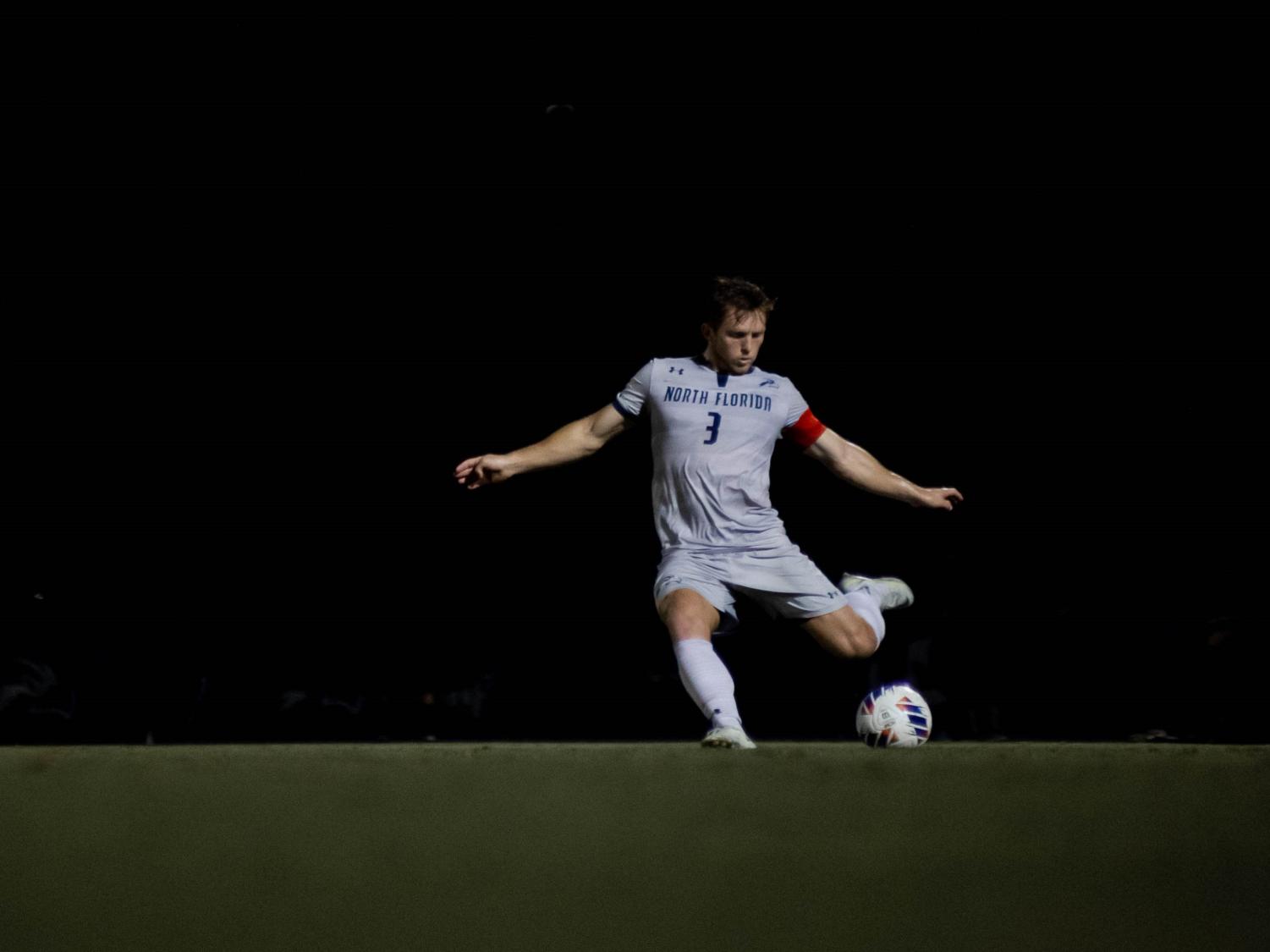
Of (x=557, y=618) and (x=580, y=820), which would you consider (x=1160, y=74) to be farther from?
(x=580, y=820)

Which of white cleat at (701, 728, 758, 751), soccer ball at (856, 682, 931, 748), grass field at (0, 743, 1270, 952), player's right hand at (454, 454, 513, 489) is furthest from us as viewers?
player's right hand at (454, 454, 513, 489)

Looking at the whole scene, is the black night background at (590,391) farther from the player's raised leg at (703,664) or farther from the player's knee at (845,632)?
the player's raised leg at (703,664)

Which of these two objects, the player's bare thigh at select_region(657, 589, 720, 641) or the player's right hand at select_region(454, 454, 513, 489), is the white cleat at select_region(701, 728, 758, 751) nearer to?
the player's bare thigh at select_region(657, 589, 720, 641)

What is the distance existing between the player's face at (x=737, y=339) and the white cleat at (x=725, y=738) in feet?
3.94

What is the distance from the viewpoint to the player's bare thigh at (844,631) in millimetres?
4340

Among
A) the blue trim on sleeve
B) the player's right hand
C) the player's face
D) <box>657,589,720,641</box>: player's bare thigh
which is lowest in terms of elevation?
<box>657,589,720,641</box>: player's bare thigh

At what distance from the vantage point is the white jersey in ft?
13.8

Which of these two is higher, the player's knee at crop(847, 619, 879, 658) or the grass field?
the player's knee at crop(847, 619, 879, 658)

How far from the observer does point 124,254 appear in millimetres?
5844

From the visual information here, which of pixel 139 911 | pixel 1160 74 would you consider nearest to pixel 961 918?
pixel 139 911

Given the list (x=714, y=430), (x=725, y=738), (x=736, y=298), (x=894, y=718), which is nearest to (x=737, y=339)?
(x=736, y=298)

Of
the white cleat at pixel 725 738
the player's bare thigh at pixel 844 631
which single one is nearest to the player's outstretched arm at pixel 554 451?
the player's bare thigh at pixel 844 631

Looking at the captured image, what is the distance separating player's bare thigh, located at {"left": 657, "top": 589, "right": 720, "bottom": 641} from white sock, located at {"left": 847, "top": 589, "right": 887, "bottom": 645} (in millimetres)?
567

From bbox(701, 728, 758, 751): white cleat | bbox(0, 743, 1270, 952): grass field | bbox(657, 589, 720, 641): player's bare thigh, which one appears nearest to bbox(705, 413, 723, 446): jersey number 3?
bbox(657, 589, 720, 641): player's bare thigh
